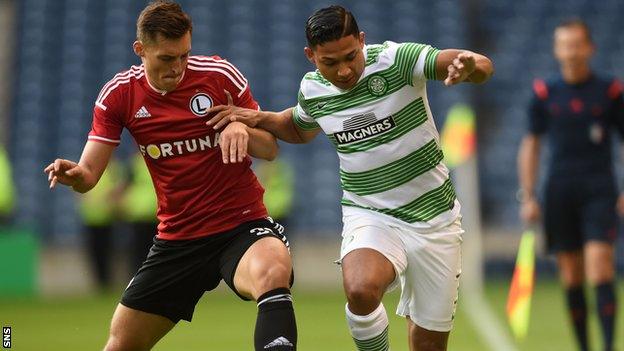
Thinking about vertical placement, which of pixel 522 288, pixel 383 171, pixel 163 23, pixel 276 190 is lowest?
pixel 522 288

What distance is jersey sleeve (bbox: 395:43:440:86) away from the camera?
231 inches

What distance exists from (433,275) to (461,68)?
1.19 meters

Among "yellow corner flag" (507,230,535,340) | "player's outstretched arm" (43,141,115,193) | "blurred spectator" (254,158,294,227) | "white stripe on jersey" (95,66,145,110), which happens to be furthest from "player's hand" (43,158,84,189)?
"blurred spectator" (254,158,294,227)

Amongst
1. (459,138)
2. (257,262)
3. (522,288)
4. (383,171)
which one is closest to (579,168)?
(522,288)

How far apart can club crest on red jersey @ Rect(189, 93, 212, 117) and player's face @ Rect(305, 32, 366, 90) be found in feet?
1.96

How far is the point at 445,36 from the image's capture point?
19062 millimetres

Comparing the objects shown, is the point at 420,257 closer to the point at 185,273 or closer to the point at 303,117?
the point at 303,117

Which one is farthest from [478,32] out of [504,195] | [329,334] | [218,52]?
[329,334]

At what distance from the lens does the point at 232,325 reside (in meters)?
11.6

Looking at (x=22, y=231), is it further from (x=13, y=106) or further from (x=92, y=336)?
(x=92, y=336)

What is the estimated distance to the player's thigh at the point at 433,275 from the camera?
20.1ft

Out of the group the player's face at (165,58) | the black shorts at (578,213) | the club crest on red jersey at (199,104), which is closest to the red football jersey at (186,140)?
the club crest on red jersey at (199,104)

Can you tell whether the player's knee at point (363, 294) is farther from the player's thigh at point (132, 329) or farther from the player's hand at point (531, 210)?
the player's hand at point (531, 210)

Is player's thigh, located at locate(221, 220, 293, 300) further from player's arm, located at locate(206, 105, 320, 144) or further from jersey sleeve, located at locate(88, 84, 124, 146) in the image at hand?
jersey sleeve, located at locate(88, 84, 124, 146)
